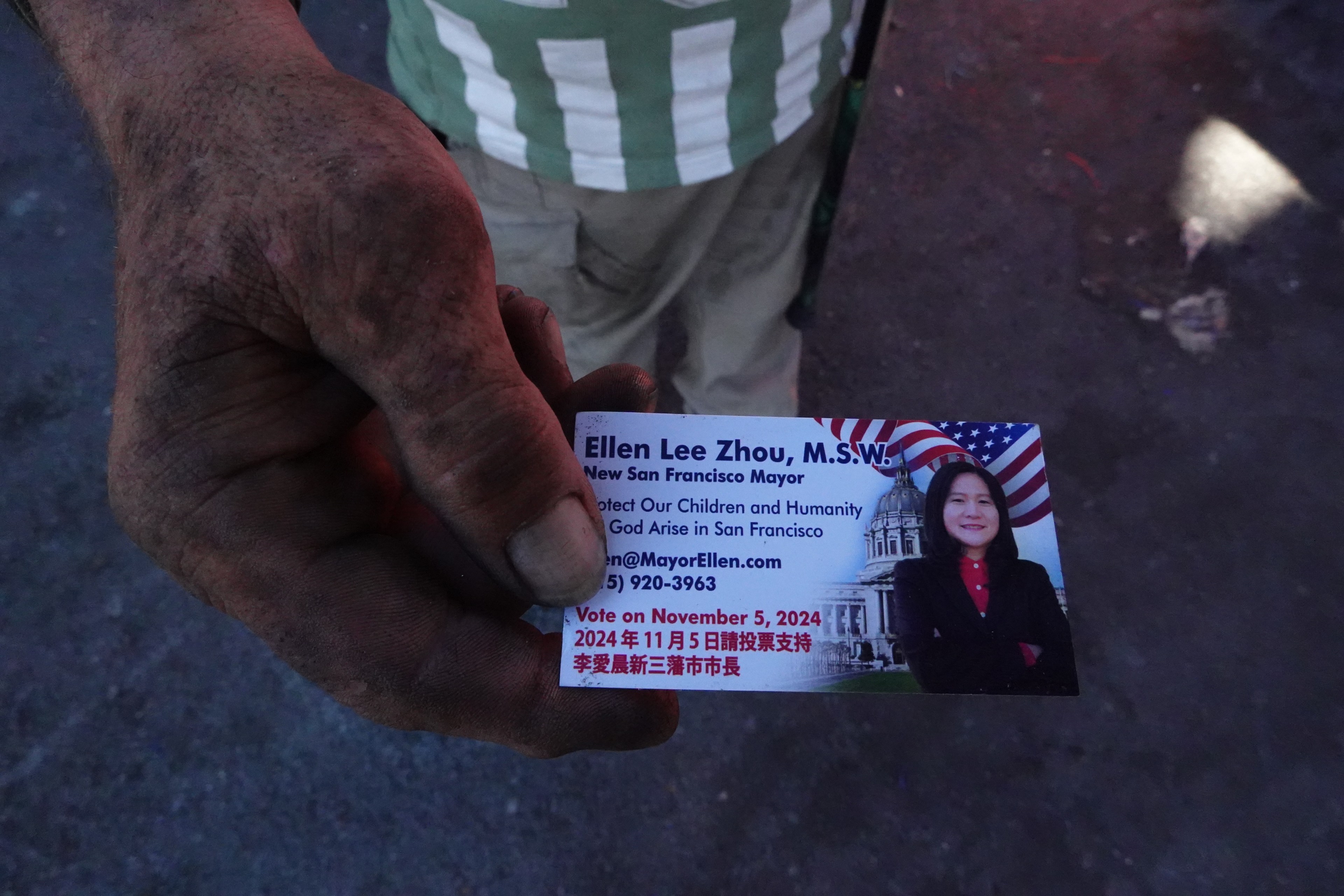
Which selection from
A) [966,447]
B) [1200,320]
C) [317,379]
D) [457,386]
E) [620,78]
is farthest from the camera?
[1200,320]

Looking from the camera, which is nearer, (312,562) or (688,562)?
(312,562)

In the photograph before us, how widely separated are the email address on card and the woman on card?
163 mm

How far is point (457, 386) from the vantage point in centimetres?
83

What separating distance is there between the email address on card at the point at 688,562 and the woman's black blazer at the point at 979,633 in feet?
0.54

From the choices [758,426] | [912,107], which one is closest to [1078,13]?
[912,107]

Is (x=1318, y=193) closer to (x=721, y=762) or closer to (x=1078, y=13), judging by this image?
(x=1078, y=13)

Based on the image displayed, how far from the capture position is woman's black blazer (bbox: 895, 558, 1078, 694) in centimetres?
96

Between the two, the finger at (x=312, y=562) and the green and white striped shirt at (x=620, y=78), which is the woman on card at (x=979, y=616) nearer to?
the finger at (x=312, y=562)

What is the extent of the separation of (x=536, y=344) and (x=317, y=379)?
0.96 feet

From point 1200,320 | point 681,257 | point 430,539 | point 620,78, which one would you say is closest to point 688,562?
point 430,539

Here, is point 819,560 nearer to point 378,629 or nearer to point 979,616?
point 979,616

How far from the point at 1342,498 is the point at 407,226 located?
2480mm

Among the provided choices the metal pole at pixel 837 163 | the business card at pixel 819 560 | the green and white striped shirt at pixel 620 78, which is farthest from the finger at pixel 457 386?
the metal pole at pixel 837 163

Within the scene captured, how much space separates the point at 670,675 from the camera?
0.96 m
